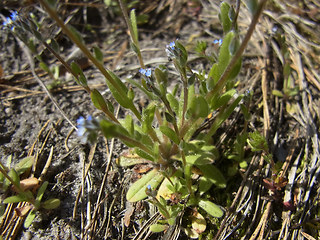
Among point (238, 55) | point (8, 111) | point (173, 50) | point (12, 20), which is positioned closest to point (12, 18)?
point (12, 20)

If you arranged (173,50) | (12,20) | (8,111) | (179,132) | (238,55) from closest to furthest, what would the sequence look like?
(238,55), (173,50), (12,20), (179,132), (8,111)

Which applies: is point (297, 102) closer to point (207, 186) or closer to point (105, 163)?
point (207, 186)

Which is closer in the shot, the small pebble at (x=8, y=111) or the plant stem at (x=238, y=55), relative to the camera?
the plant stem at (x=238, y=55)

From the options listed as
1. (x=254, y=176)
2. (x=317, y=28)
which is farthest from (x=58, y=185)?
(x=317, y=28)

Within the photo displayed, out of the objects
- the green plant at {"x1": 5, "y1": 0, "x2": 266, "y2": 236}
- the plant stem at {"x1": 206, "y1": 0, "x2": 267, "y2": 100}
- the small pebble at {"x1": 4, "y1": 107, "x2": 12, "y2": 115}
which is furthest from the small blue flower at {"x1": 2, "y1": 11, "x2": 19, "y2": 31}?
the plant stem at {"x1": 206, "y1": 0, "x2": 267, "y2": 100}

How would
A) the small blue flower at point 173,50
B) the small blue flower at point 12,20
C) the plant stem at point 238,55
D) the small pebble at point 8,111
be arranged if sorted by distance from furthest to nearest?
→ the small pebble at point 8,111
the small blue flower at point 12,20
the small blue flower at point 173,50
the plant stem at point 238,55

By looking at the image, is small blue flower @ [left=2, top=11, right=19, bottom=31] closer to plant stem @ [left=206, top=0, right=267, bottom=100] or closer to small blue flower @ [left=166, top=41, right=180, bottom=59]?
small blue flower @ [left=166, top=41, right=180, bottom=59]

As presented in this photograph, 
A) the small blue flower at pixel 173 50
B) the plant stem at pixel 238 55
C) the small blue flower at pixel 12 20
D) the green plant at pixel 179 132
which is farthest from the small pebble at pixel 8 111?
the plant stem at pixel 238 55

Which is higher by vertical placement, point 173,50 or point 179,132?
point 173,50

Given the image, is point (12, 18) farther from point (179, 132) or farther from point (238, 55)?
point (238, 55)

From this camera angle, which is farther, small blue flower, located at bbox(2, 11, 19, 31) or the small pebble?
the small pebble

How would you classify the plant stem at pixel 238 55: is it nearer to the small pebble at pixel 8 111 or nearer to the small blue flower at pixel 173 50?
the small blue flower at pixel 173 50
